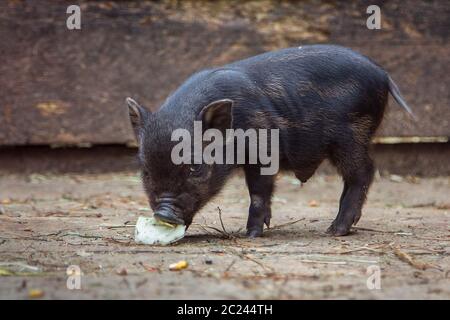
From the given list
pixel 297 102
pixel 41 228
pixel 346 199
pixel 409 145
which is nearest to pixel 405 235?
pixel 346 199

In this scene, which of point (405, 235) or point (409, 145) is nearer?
point (405, 235)

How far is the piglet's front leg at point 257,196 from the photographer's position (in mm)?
5900

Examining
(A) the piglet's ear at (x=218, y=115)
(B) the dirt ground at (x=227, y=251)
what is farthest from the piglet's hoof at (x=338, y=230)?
(A) the piglet's ear at (x=218, y=115)

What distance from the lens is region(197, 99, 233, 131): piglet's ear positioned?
5.49 metres

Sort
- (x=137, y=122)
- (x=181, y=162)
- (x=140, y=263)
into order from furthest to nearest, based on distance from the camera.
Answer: (x=137, y=122), (x=181, y=162), (x=140, y=263)

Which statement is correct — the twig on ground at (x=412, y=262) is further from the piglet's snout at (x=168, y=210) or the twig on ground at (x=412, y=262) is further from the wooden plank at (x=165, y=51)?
the wooden plank at (x=165, y=51)

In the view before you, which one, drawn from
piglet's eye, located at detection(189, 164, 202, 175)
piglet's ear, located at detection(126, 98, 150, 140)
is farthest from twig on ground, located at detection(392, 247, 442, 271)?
piglet's ear, located at detection(126, 98, 150, 140)

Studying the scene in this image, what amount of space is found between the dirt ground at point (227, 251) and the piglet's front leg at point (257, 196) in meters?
0.12

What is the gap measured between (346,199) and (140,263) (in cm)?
215

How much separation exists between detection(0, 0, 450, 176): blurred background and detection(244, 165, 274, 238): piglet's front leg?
372 centimetres

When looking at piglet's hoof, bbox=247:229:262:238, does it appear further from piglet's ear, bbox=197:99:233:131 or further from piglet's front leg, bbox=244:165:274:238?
piglet's ear, bbox=197:99:233:131

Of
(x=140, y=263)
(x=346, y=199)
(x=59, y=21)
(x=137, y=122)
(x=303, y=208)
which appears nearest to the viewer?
(x=140, y=263)

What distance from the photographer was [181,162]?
539 centimetres
